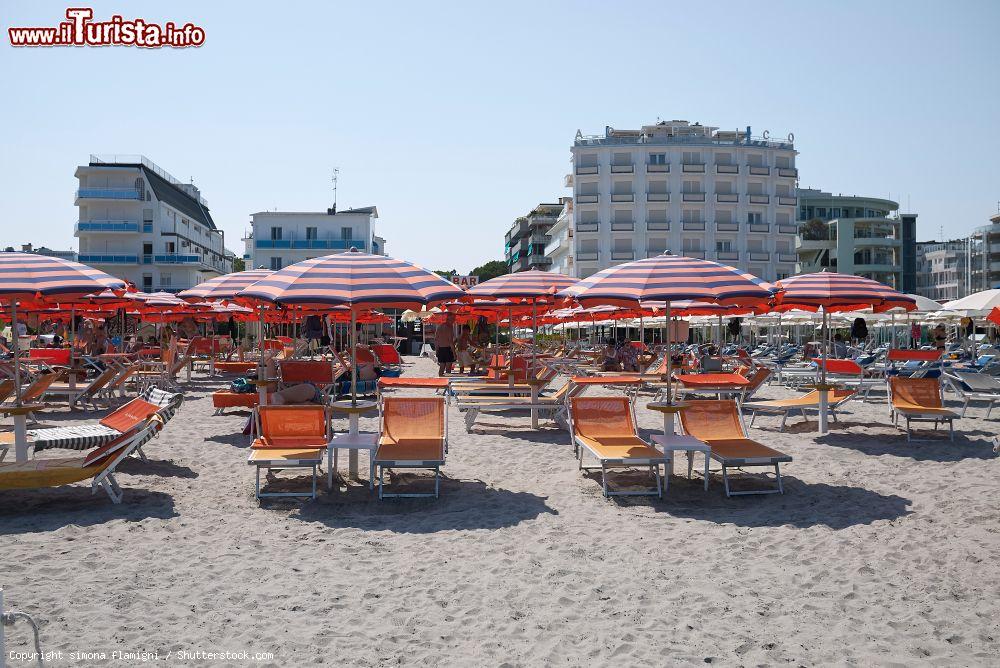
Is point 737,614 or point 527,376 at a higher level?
point 527,376

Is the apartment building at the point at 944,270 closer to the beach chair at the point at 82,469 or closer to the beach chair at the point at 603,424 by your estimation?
the beach chair at the point at 603,424

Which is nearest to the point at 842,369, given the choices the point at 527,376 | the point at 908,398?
the point at 908,398

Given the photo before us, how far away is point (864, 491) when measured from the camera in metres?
7.18

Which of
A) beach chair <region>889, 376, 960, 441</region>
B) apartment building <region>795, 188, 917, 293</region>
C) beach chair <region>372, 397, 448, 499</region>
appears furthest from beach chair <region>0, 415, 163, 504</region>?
apartment building <region>795, 188, 917, 293</region>

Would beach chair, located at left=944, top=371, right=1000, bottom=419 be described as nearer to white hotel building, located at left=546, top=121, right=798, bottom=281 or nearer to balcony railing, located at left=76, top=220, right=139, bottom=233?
white hotel building, located at left=546, top=121, right=798, bottom=281

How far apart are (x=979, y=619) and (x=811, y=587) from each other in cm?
87

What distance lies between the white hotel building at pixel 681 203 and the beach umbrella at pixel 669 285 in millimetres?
51916

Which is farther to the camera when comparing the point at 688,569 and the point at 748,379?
the point at 748,379

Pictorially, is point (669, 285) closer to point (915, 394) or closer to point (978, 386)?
point (915, 394)

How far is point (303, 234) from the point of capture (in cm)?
6147

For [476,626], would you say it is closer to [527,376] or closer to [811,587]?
[811,587]

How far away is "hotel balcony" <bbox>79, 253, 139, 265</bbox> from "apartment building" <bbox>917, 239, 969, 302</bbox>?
272 feet

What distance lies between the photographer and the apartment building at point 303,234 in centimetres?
6066

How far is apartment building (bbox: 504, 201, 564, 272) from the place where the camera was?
8988cm
